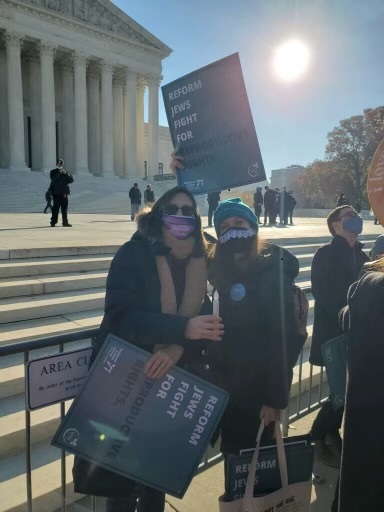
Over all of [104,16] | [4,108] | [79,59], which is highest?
[104,16]

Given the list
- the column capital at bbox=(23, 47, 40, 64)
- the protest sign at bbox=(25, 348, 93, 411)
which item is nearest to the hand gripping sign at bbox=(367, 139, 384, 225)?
the protest sign at bbox=(25, 348, 93, 411)

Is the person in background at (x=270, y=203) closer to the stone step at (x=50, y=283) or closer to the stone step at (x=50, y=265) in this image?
the stone step at (x=50, y=265)

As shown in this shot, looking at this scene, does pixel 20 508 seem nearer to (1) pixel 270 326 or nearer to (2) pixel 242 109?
(1) pixel 270 326

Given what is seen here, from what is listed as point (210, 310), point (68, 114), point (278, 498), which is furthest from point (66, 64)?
point (278, 498)

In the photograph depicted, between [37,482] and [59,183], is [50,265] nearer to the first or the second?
[37,482]

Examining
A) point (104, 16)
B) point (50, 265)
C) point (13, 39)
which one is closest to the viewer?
point (50, 265)

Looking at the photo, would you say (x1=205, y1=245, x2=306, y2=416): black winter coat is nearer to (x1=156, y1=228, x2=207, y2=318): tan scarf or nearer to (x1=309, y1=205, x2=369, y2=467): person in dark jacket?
(x1=156, y1=228, x2=207, y2=318): tan scarf

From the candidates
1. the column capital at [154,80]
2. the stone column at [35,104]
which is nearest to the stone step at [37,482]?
the stone column at [35,104]

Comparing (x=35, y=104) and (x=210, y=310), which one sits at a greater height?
(x=35, y=104)

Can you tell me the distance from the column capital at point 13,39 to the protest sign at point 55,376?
36312mm

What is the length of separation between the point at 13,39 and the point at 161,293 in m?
36.6

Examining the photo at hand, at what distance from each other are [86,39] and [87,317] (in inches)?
1435

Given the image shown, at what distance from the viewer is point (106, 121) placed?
3816 cm

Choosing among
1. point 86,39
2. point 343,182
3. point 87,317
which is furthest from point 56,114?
point 87,317
